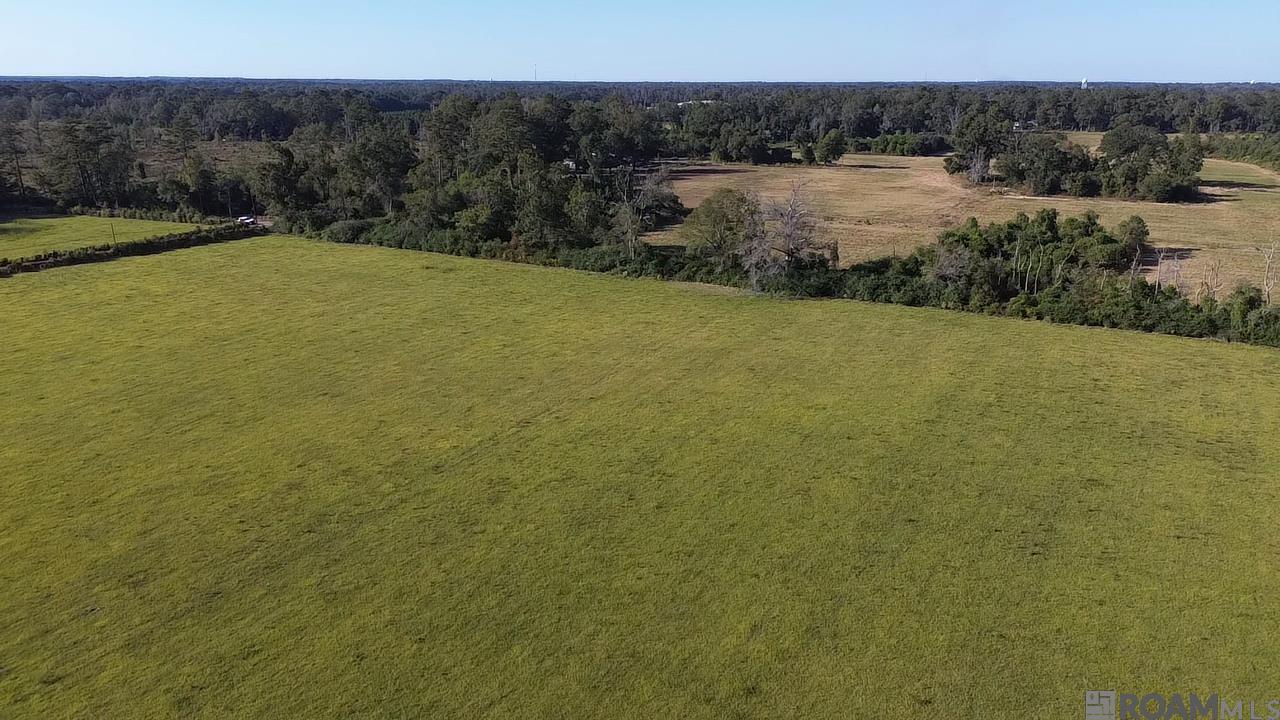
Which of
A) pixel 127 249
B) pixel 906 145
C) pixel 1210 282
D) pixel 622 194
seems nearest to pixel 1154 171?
pixel 1210 282

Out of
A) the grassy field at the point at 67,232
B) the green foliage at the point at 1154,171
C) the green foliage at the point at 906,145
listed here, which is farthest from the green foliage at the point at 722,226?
the green foliage at the point at 906,145

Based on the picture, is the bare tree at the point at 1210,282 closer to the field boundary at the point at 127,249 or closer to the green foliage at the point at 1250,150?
the field boundary at the point at 127,249

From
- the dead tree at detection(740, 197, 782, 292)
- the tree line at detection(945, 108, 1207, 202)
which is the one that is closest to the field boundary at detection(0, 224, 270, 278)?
the dead tree at detection(740, 197, 782, 292)

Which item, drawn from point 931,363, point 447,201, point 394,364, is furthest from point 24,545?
point 447,201

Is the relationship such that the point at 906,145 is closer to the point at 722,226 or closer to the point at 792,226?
the point at 722,226

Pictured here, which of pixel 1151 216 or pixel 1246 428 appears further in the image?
pixel 1151 216

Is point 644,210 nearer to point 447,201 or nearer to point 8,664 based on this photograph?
point 447,201
